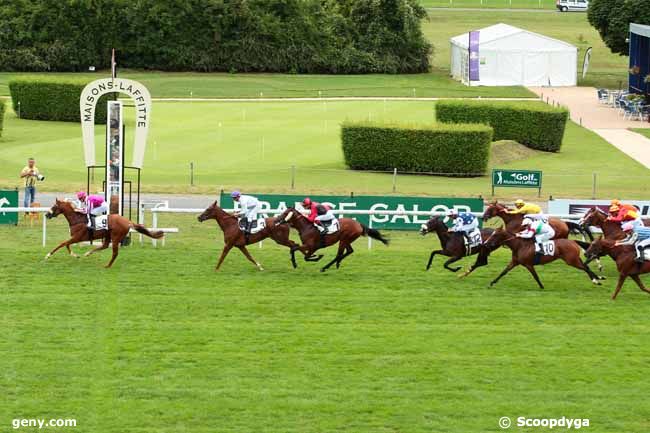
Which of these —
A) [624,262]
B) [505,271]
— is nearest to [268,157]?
[505,271]

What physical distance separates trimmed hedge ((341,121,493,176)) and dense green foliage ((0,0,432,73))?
31.8m

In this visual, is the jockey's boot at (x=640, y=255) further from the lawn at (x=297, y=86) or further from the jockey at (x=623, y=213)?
the lawn at (x=297, y=86)

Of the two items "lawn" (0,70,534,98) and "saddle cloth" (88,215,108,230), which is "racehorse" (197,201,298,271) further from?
"lawn" (0,70,534,98)

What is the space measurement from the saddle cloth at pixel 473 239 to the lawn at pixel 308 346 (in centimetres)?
64

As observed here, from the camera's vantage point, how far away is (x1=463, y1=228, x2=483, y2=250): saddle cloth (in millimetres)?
21500

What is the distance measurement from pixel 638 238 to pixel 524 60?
41190 millimetres

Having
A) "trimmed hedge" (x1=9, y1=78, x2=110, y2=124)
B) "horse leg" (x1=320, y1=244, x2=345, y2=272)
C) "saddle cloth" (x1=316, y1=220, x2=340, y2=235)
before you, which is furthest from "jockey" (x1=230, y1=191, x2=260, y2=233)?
"trimmed hedge" (x1=9, y1=78, x2=110, y2=124)

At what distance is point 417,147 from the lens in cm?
3491

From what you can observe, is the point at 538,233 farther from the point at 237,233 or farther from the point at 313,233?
the point at 237,233

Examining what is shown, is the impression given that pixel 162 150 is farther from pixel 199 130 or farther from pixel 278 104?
pixel 278 104

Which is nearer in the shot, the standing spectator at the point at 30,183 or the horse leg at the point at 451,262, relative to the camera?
the horse leg at the point at 451,262

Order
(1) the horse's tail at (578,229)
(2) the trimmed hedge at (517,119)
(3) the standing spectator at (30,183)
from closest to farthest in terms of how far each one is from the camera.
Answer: (1) the horse's tail at (578,229), (3) the standing spectator at (30,183), (2) the trimmed hedge at (517,119)

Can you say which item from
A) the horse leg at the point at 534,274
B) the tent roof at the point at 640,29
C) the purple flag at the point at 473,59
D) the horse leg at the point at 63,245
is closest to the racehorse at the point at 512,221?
the horse leg at the point at 534,274

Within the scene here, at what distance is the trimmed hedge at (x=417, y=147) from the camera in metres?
34.6
